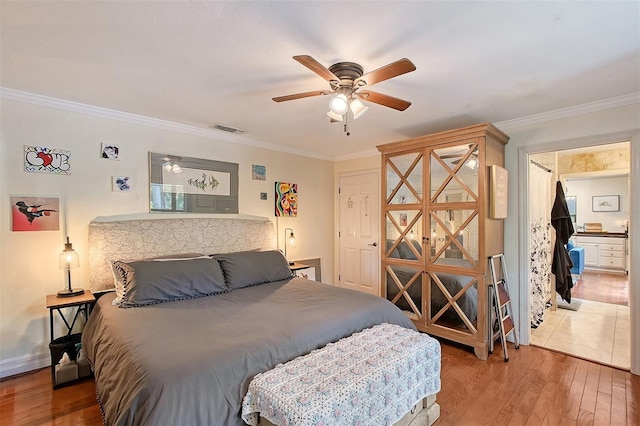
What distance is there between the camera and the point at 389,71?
1747 mm

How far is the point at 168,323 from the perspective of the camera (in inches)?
78.4

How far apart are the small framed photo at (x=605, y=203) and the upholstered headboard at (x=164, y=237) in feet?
24.8

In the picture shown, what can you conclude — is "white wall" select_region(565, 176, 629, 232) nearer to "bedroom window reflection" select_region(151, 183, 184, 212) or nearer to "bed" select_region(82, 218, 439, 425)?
"bed" select_region(82, 218, 439, 425)

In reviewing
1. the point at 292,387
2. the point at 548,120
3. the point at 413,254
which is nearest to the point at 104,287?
the point at 292,387

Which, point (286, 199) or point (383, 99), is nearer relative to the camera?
point (383, 99)

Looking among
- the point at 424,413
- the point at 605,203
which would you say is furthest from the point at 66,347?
the point at 605,203

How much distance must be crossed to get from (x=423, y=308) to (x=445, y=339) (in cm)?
39

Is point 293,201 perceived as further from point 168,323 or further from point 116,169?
point 168,323

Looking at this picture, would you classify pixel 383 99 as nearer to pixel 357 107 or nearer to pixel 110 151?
pixel 357 107

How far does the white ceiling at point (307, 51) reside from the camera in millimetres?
1544

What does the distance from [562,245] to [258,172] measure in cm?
419

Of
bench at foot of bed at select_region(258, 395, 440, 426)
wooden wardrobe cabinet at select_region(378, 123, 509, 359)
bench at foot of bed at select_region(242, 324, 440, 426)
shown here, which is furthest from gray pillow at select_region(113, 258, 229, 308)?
wooden wardrobe cabinet at select_region(378, 123, 509, 359)

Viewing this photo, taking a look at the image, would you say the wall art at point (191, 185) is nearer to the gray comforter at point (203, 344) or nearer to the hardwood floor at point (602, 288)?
the gray comforter at point (203, 344)

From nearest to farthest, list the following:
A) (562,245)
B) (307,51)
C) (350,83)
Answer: (307,51) < (350,83) < (562,245)
